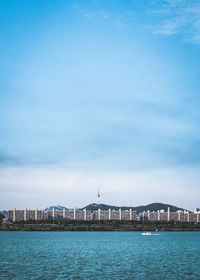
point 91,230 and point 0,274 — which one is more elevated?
point 0,274

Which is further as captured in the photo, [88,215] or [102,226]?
[88,215]

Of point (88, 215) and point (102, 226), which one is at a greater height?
point (88, 215)

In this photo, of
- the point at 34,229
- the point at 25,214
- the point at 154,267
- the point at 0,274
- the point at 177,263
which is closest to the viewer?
the point at 0,274

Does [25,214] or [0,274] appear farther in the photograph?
[25,214]

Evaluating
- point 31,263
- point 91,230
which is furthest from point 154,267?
point 91,230

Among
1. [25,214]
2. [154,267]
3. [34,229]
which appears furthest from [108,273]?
[25,214]

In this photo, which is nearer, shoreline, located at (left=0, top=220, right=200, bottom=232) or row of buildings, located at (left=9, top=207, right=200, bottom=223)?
shoreline, located at (left=0, top=220, right=200, bottom=232)

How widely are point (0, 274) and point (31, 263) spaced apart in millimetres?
6113

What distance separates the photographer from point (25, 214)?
151375 mm

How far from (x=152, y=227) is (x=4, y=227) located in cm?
4087

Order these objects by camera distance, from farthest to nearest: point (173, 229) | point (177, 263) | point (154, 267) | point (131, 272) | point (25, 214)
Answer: point (25, 214), point (173, 229), point (177, 263), point (154, 267), point (131, 272)

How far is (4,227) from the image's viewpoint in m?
112

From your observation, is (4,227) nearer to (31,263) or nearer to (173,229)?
(173,229)

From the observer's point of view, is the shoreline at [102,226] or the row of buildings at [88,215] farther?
the row of buildings at [88,215]
